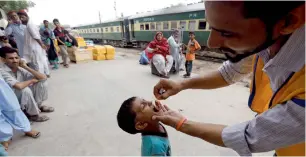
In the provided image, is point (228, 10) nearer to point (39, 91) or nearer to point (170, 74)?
point (39, 91)

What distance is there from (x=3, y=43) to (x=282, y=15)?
Result: 545cm

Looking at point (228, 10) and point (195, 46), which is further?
point (195, 46)

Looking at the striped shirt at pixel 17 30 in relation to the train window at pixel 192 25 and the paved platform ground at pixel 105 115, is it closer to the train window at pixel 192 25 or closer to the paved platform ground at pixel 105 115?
the paved platform ground at pixel 105 115

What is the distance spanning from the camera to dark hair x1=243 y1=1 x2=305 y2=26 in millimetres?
555

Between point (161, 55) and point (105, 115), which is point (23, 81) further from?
point (161, 55)

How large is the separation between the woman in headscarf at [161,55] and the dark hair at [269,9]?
16.0ft

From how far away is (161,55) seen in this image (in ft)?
18.5

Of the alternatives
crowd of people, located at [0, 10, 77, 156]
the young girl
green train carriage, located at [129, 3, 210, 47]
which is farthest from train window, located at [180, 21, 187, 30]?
crowd of people, located at [0, 10, 77, 156]

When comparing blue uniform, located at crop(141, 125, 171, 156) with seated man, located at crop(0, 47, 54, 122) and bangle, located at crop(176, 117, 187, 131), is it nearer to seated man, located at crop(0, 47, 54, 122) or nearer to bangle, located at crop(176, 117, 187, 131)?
bangle, located at crop(176, 117, 187, 131)

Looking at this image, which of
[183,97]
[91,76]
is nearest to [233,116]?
[183,97]

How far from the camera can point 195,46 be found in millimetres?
5555

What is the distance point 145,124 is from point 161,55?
14.5 feet

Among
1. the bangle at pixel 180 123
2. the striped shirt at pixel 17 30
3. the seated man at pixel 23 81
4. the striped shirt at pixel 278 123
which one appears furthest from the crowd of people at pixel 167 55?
the striped shirt at pixel 278 123

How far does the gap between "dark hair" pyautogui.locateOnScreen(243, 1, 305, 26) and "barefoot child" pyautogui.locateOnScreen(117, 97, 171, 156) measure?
0.90m
